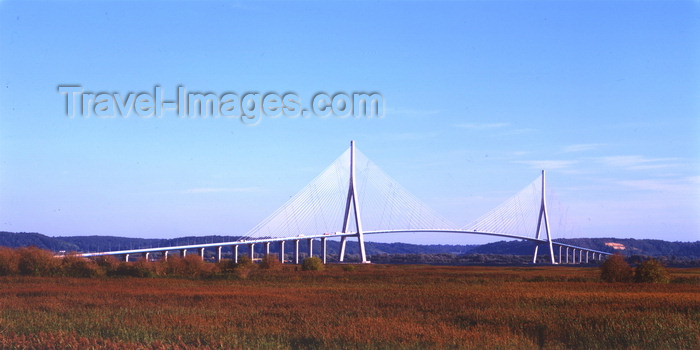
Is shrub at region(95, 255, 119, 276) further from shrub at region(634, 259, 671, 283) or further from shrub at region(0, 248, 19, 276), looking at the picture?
shrub at region(634, 259, 671, 283)

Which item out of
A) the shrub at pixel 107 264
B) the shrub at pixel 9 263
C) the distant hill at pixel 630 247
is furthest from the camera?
the distant hill at pixel 630 247

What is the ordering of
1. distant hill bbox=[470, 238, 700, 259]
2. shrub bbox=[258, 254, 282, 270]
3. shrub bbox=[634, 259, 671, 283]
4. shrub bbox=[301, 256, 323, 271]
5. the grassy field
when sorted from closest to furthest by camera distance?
1. the grassy field
2. shrub bbox=[634, 259, 671, 283]
3. shrub bbox=[301, 256, 323, 271]
4. shrub bbox=[258, 254, 282, 270]
5. distant hill bbox=[470, 238, 700, 259]

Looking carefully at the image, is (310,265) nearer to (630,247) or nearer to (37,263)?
(37,263)

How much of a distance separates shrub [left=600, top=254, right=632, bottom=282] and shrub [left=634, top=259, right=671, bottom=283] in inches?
31.2

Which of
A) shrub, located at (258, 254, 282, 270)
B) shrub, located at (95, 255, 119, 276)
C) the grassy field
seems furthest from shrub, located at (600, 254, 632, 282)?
shrub, located at (95, 255, 119, 276)

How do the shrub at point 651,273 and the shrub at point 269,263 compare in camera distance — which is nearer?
the shrub at point 651,273

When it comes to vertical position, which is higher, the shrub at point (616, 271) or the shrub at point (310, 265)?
the shrub at point (616, 271)

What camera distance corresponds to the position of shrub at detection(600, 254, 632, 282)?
40.4m

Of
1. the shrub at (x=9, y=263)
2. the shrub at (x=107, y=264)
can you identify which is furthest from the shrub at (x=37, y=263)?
the shrub at (x=107, y=264)

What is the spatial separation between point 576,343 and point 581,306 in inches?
303

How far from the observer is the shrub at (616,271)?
133 ft

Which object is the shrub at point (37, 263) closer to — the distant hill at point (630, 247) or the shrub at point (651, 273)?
the shrub at point (651, 273)

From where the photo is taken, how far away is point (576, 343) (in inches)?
587

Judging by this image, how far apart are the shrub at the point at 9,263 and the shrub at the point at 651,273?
116 feet
